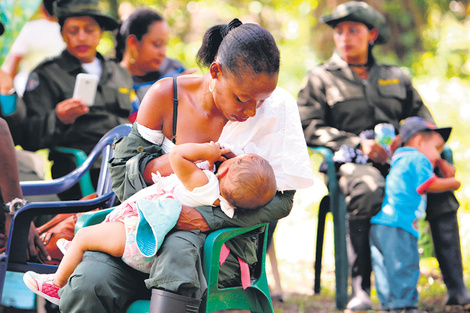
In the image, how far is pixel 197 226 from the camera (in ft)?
7.71

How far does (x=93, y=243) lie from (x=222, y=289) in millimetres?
530

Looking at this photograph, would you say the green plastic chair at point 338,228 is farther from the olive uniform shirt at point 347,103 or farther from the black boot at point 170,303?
the black boot at point 170,303

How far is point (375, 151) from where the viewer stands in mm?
4258

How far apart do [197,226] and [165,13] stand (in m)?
8.97

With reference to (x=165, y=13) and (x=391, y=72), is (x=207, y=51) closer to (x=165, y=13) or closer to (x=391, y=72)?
(x=391, y=72)

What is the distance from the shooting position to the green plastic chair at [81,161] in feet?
13.4

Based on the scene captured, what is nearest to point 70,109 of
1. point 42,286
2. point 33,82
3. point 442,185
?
point 33,82

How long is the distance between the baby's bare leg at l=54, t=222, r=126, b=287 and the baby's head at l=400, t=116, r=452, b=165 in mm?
2430

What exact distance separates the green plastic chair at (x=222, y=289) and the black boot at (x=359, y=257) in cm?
157

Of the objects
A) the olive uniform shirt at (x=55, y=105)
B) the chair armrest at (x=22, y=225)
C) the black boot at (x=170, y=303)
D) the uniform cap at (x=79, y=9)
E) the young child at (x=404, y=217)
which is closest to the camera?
the black boot at (x=170, y=303)

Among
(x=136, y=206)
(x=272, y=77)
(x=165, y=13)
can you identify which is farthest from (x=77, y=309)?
(x=165, y=13)

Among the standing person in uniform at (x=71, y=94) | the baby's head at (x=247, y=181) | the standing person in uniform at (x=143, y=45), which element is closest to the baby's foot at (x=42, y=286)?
the baby's head at (x=247, y=181)

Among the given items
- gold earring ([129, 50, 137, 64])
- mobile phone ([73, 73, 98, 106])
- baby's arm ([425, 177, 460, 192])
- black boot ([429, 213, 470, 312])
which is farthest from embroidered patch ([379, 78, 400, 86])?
mobile phone ([73, 73, 98, 106])

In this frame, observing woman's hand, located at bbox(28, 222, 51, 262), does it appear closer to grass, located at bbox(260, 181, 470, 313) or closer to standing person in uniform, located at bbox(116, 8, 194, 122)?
grass, located at bbox(260, 181, 470, 313)
